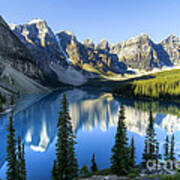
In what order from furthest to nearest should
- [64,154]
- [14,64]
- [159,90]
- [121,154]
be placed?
1. [14,64]
2. [159,90]
3. [121,154]
4. [64,154]

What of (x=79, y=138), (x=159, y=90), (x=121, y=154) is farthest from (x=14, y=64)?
(x=121, y=154)

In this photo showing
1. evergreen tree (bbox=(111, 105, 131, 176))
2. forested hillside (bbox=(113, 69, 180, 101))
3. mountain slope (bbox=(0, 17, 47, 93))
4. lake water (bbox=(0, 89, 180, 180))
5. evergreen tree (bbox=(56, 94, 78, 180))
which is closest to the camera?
evergreen tree (bbox=(56, 94, 78, 180))

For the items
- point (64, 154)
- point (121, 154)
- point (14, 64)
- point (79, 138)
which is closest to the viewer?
point (64, 154)

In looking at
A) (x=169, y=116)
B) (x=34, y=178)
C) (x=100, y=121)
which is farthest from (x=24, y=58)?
(x=34, y=178)

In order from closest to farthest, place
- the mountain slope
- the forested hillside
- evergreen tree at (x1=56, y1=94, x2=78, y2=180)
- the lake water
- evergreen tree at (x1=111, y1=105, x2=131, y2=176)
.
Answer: evergreen tree at (x1=56, y1=94, x2=78, y2=180) < evergreen tree at (x1=111, y1=105, x2=131, y2=176) < the lake water < the forested hillside < the mountain slope

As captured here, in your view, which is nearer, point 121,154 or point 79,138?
point 121,154

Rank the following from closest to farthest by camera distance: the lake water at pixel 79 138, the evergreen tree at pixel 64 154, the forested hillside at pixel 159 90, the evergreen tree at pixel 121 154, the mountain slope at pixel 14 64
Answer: the evergreen tree at pixel 64 154, the evergreen tree at pixel 121 154, the lake water at pixel 79 138, the forested hillside at pixel 159 90, the mountain slope at pixel 14 64

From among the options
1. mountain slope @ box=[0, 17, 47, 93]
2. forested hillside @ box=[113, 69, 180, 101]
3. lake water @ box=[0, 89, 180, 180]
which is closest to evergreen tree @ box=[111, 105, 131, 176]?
lake water @ box=[0, 89, 180, 180]

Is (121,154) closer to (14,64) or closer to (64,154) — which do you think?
(64,154)

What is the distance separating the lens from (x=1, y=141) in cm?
3469

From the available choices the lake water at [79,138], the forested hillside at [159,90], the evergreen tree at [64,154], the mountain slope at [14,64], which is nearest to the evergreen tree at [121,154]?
the evergreen tree at [64,154]

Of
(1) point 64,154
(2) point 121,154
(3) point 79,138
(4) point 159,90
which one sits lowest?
(3) point 79,138

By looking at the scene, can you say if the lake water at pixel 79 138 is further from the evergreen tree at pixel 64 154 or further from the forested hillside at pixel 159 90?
the forested hillside at pixel 159 90

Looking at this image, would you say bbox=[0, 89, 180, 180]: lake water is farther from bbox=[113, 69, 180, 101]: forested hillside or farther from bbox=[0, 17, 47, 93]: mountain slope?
bbox=[0, 17, 47, 93]: mountain slope
